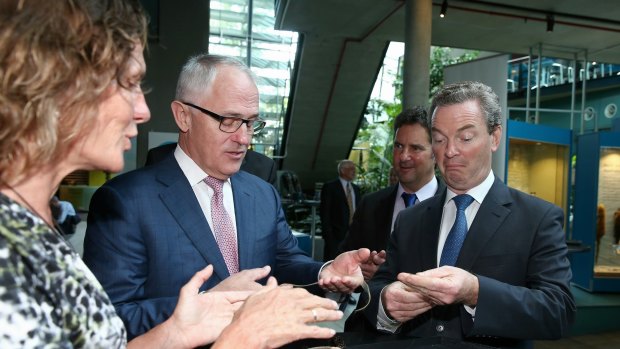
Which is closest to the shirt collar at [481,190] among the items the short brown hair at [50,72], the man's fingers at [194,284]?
the man's fingers at [194,284]

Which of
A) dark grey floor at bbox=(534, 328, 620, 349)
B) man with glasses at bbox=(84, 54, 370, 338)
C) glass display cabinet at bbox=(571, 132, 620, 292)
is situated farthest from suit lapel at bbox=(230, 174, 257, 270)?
glass display cabinet at bbox=(571, 132, 620, 292)

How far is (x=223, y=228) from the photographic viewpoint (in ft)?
6.63

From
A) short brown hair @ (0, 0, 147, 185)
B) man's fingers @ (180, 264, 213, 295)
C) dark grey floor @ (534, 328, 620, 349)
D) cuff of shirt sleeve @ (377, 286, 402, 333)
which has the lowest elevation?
dark grey floor @ (534, 328, 620, 349)

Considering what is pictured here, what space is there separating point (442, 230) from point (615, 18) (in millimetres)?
8611

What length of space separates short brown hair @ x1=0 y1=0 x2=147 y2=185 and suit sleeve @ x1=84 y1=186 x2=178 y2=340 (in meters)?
0.72

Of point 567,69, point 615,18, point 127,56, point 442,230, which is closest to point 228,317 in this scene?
point 127,56

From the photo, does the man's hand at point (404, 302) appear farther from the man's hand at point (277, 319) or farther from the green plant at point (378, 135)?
the green plant at point (378, 135)

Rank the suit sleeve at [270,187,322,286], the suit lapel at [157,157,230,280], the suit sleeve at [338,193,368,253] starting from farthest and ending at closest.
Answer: the suit sleeve at [338,193,368,253] → the suit sleeve at [270,187,322,286] → the suit lapel at [157,157,230,280]

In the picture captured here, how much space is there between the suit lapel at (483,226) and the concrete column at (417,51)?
5.20 metres

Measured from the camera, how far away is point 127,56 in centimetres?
115

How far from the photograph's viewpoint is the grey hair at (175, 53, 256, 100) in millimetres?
2064

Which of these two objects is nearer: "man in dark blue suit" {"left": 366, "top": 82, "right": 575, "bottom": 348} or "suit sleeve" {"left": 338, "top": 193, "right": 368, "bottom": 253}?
"man in dark blue suit" {"left": 366, "top": 82, "right": 575, "bottom": 348}

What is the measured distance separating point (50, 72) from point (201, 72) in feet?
3.74

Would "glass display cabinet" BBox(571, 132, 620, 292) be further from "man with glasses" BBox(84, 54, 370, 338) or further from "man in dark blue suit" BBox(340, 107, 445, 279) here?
"man with glasses" BBox(84, 54, 370, 338)
